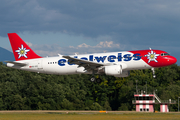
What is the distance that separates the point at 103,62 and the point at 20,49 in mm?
18469

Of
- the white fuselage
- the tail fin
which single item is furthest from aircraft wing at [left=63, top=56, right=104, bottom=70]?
the tail fin

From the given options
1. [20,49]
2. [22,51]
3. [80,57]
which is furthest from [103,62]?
[20,49]

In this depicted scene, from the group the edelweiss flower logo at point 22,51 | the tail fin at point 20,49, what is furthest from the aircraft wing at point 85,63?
the edelweiss flower logo at point 22,51

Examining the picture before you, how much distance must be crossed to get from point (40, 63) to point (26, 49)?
18.2 ft

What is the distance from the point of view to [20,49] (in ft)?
220

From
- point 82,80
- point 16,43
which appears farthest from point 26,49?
point 82,80

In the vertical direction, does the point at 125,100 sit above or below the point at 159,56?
below

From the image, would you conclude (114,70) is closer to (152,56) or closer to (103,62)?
(103,62)

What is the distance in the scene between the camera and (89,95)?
14825cm

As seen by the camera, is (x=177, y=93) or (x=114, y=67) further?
(x=177, y=93)

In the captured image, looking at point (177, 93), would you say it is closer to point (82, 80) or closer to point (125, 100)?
point (125, 100)

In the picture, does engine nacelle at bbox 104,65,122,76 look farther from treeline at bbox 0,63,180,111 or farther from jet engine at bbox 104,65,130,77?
treeline at bbox 0,63,180,111

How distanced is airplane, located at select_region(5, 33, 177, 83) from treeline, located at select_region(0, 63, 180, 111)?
53194 mm

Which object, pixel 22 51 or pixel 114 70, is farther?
pixel 22 51
